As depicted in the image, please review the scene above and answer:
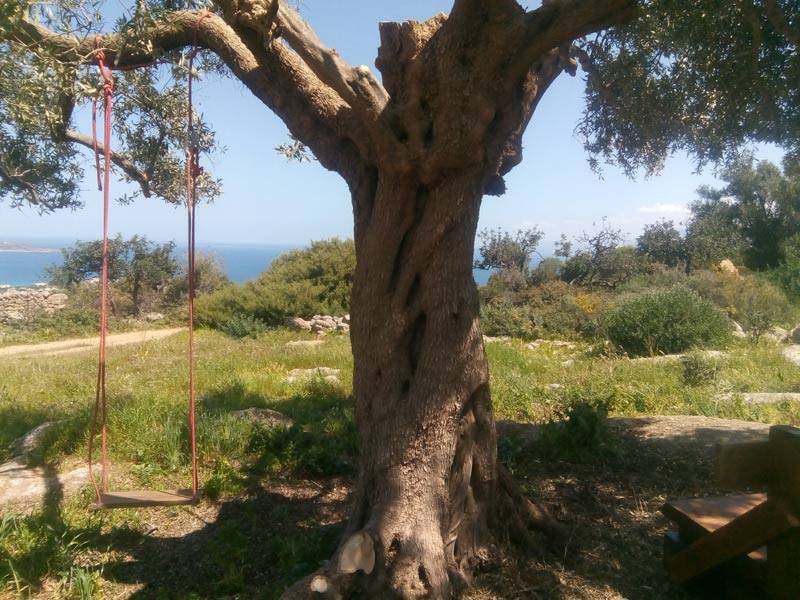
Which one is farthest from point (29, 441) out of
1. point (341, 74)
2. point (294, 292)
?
point (294, 292)

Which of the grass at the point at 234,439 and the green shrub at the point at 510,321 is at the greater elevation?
the green shrub at the point at 510,321

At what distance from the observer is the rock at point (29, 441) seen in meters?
5.33

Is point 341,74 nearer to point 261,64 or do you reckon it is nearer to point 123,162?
point 261,64

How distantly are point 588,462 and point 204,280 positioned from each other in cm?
1884

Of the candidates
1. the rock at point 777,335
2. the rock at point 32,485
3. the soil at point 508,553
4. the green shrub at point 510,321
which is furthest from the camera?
the green shrub at point 510,321

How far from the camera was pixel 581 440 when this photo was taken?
4848 mm

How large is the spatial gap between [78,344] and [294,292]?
5.32 m

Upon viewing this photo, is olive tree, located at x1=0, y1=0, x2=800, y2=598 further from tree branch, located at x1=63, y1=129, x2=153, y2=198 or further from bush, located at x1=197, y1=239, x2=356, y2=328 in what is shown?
bush, located at x1=197, y1=239, x2=356, y2=328

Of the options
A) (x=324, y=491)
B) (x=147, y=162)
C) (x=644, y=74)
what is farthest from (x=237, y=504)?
(x=644, y=74)

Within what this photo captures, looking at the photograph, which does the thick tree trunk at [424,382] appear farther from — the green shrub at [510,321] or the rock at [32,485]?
the green shrub at [510,321]

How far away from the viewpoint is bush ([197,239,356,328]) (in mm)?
16203

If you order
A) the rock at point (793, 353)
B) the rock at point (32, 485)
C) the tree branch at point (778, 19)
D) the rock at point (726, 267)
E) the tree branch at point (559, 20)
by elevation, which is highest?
the tree branch at point (778, 19)

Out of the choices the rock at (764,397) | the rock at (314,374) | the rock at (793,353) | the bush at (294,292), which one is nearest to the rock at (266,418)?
the rock at (314,374)

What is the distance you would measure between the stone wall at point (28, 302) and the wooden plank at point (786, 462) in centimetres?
1939
